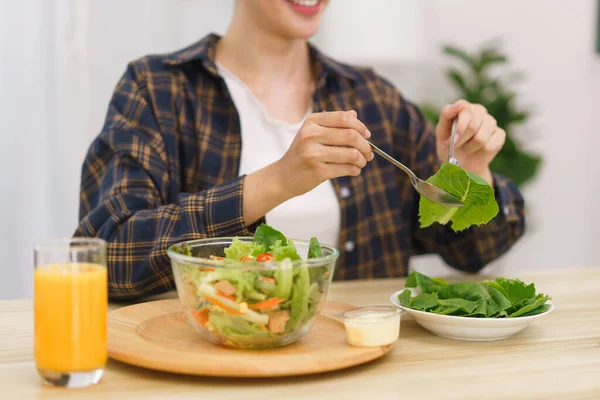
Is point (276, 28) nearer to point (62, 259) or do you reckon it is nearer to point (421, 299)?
point (421, 299)

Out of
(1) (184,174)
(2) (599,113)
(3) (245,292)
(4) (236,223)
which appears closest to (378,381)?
(3) (245,292)

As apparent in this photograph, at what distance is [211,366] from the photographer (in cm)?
87

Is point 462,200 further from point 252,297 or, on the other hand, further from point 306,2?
point 306,2

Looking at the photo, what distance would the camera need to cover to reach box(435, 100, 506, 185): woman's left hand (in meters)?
1.45

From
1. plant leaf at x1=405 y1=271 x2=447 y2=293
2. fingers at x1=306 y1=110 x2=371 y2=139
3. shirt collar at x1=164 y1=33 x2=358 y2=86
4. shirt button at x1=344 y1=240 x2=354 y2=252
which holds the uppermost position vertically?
shirt collar at x1=164 y1=33 x2=358 y2=86

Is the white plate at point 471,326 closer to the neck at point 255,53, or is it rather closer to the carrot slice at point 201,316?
the carrot slice at point 201,316

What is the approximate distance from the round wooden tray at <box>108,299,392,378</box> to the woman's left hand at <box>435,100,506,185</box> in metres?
0.54

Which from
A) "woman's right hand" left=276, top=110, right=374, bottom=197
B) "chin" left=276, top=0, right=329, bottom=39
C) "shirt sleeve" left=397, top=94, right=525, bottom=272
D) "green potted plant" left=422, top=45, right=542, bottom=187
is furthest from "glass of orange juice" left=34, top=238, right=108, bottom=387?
"green potted plant" left=422, top=45, right=542, bottom=187

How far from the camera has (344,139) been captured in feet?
3.82

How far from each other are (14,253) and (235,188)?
1.32 meters

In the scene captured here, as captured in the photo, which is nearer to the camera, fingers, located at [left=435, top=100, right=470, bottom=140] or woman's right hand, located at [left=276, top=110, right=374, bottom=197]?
woman's right hand, located at [left=276, top=110, right=374, bottom=197]

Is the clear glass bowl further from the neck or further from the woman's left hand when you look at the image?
the neck

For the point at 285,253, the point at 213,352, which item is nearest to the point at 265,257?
the point at 285,253

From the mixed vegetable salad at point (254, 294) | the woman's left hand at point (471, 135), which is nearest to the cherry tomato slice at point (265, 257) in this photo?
the mixed vegetable salad at point (254, 294)
